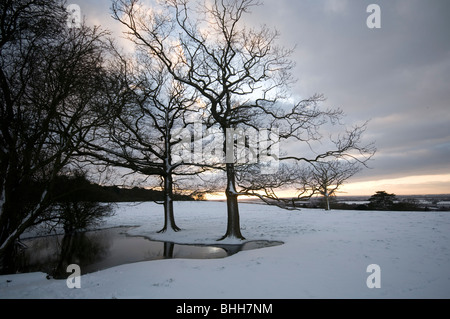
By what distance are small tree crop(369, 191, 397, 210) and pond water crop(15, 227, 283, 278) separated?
2798 cm

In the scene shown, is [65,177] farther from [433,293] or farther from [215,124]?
[433,293]

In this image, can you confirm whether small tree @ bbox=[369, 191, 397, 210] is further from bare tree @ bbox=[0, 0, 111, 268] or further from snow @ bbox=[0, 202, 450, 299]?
bare tree @ bbox=[0, 0, 111, 268]

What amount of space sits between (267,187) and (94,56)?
Result: 9.30 metres

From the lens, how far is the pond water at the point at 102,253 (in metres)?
8.51

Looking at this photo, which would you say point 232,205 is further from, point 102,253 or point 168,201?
point 102,253

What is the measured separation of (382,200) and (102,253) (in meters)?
36.3

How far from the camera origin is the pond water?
8508 millimetres

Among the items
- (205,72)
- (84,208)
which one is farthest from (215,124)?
(84,208)

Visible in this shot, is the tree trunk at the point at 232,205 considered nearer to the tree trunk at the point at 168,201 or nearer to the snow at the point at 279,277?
the snow at the point at 279,277

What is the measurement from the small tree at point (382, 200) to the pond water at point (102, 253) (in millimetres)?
27984

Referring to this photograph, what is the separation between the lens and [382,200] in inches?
1216
